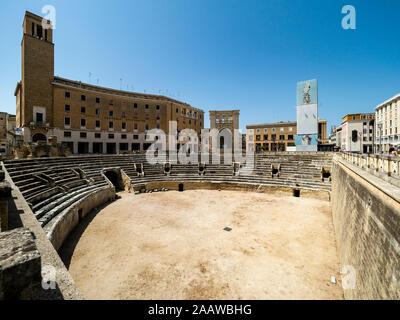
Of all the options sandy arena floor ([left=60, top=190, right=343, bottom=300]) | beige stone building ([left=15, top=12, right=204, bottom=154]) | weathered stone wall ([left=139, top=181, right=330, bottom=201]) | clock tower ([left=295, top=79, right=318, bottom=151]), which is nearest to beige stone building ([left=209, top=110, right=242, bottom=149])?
beige stone building ([left=15, top=12, right=204, bottom=154])

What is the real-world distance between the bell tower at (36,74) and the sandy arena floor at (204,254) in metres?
28.9

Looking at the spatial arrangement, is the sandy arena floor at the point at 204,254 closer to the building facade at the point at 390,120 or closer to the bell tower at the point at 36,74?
the bell tower at the point at 36,74

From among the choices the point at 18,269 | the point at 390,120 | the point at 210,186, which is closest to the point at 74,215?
the point at 18,269

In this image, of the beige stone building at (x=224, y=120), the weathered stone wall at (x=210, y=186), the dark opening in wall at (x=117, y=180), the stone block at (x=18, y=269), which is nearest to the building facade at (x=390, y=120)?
the beige stone building at (x=224, y=120)

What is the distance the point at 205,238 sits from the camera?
38.8 feet

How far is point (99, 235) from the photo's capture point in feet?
39.1

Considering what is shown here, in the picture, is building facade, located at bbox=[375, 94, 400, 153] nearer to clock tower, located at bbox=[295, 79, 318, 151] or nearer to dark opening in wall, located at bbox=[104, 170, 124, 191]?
clock tower, located at bbox=[295, 79, 318, 151]

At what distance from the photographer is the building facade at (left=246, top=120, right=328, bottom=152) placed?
2447 inches

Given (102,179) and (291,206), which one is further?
(102,179)
